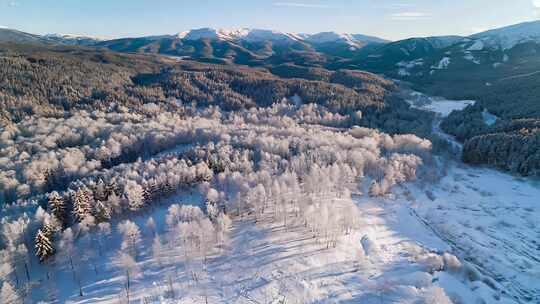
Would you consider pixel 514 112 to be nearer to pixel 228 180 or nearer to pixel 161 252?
pixel 228 180

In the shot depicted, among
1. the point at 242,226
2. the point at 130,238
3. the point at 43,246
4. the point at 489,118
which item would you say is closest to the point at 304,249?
the point at 242,226

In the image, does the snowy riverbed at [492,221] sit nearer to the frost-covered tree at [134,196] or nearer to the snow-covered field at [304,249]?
the snow-covered field at [304,249]

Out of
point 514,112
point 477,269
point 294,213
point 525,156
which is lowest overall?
point 477,269

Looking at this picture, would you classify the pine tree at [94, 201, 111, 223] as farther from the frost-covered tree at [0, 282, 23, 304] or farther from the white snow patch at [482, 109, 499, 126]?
the white snow patch at [482, 109, 499, 126]

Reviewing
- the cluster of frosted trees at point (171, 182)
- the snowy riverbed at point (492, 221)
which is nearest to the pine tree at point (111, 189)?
the cluster of frosted trees at point (171, 182)

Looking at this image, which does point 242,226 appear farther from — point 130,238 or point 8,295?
point 8,295

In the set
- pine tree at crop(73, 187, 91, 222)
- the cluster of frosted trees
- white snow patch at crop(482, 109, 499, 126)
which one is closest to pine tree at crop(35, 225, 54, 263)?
the cluster of frosted trees

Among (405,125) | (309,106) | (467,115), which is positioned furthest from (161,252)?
(467,115)
